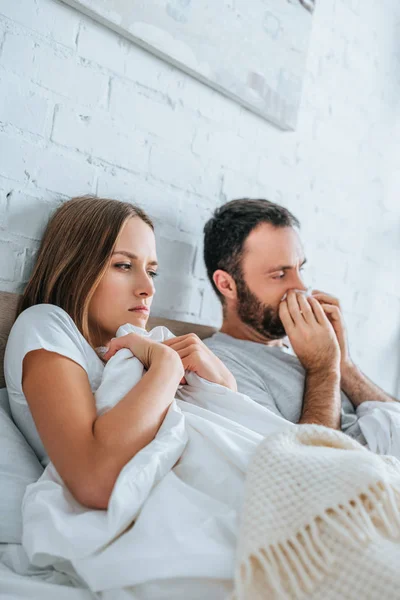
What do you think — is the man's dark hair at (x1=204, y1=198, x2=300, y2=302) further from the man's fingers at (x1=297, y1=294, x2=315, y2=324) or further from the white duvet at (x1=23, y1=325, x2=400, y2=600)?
the white duvet at (x1=23, y1=325, x2=400, y2=600)

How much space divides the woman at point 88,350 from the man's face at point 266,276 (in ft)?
1.43

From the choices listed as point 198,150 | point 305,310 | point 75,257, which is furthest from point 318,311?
point 75,257

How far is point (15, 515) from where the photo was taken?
103 cm

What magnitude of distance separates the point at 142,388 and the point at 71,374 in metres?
0.14

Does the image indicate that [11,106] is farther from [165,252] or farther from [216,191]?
[216,191]

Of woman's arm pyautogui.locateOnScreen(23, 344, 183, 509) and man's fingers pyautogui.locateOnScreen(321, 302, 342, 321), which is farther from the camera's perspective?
man's fingers pyautogui.locateOnScreen(321, 302, 342, 321)

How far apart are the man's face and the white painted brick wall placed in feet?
0.49

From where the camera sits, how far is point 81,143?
1577 millimetres

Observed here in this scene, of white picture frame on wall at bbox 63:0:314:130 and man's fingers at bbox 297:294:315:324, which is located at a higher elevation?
white picture frame on wall at bbox 63:0:314:130

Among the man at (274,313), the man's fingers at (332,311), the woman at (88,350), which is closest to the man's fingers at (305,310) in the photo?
the man at (274,313)

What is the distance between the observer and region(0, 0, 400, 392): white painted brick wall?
4.82ft

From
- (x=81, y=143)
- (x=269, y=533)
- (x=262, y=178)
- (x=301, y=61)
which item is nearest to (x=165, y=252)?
(x=81, y=143)

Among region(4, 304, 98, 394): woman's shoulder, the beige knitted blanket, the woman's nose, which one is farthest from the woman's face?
the beige knitted blanket

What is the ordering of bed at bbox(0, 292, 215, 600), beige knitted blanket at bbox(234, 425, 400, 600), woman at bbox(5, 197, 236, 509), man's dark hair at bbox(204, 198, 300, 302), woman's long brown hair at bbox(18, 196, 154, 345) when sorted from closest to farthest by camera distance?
1. beige knitted blanket at bbox(234, 425, 400, 600)
2. bed at bbox(0, 292, 215, 600)
3. woman at bbox(5, 197, 236, 509)
4. woman's long brown hair at bbox(18, 196, 154, 345)
5. man's dark hair at bbox(204, 198, 300, 302)
